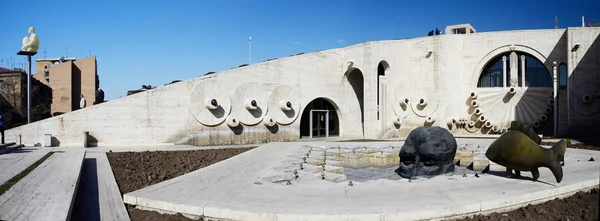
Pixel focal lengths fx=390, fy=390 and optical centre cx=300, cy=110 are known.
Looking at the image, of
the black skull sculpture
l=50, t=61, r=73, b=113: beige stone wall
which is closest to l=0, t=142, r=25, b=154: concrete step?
the black skull sculpture

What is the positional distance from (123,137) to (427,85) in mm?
17649

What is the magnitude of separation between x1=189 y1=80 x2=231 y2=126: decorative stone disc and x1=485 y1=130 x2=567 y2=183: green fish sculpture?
13.4 m

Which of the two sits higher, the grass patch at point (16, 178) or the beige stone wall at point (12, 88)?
the beige stone wall at point (12, 88)

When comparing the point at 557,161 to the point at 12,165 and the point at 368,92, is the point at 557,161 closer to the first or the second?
the point at 12,165

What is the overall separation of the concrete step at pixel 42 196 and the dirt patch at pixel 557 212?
5148 millimetres

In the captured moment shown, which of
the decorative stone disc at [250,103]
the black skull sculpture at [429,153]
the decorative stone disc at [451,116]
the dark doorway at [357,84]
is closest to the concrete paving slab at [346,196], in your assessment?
the black skull sculpture at [429,153]

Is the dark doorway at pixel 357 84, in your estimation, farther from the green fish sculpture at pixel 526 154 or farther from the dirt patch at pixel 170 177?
the green fish sculpture at pixel 526 154

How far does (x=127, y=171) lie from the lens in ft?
29.7

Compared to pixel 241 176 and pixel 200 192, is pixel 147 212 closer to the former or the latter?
pixel 200 192

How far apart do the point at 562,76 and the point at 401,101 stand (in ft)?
34.2

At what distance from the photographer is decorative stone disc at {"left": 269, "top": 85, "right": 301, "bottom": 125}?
814 inches

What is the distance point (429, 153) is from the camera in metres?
8.46

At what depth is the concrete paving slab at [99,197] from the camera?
529 cm

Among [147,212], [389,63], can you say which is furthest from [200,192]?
[389,63]
